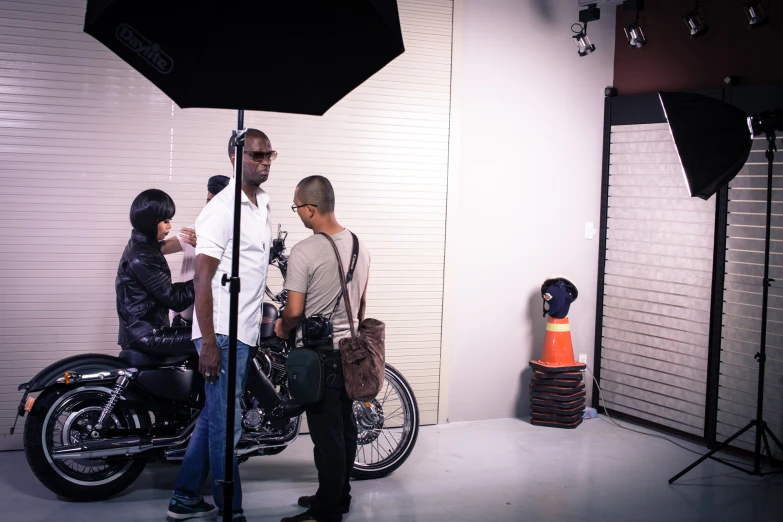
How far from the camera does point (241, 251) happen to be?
3.31 m

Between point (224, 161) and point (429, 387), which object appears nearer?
point (224, 161)

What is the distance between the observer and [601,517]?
383cm

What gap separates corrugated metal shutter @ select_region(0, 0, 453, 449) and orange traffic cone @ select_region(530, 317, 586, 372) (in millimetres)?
1235

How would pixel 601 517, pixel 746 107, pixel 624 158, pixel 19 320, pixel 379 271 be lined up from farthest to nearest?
pixel 624 158 < pixel 379 271 < pixel 746 107 < pixel 19 320 < pixel 601 517

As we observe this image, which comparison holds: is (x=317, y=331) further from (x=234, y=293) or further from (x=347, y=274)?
(x=234, y=293)

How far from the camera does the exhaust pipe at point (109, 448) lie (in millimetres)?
3732

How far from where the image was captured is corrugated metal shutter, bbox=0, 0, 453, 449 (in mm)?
4379

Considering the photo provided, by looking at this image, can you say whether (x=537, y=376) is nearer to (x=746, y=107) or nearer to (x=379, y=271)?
(x=379, y=271)

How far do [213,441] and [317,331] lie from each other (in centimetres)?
67

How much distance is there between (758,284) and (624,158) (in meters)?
1.32

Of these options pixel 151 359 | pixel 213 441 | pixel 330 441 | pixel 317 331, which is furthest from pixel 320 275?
pixel 151 359

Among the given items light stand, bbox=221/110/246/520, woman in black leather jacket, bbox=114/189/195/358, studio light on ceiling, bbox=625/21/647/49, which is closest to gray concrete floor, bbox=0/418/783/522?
woman in black leather jacket, bbox=114/189/195/358

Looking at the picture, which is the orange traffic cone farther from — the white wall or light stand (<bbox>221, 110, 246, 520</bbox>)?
light stand (<bbox>221, 110, 246, 520</bbox>)

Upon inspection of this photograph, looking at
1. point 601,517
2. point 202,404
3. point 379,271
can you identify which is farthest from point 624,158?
point 202,404
